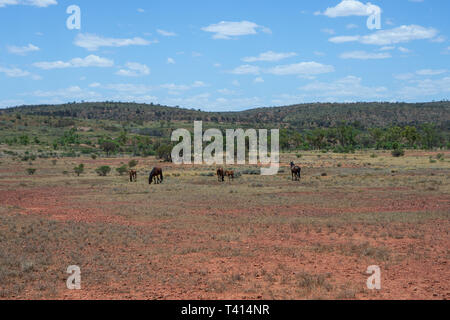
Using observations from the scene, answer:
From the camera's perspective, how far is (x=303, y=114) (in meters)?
159

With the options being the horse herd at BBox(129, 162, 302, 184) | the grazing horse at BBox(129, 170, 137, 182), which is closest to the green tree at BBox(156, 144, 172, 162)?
the grazing horse at BBox(129, 170, 137, 182)

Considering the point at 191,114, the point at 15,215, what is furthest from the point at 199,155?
the point at 191,114

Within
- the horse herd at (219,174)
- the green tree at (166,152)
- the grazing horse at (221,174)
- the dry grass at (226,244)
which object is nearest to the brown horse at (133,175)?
the horse herd at (219,174)

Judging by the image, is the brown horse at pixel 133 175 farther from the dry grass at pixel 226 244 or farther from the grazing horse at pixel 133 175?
the dry grass at pixel 226 244

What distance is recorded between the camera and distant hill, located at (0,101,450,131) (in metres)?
142

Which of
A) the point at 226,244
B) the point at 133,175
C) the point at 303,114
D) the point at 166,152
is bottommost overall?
the point at 226,244

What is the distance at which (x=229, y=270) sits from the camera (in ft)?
35.6

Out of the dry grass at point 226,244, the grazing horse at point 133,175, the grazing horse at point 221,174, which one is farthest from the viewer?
the grazing horse at point 133,175

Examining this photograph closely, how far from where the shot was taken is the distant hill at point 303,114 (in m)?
142

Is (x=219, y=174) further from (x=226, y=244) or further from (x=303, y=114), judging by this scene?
(x=303, y=114)

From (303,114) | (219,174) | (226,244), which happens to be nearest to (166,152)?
(219,174)

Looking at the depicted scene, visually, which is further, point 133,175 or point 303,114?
point 303,114

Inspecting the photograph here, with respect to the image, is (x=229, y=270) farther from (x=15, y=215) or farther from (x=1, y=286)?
(x=15, y=215)
